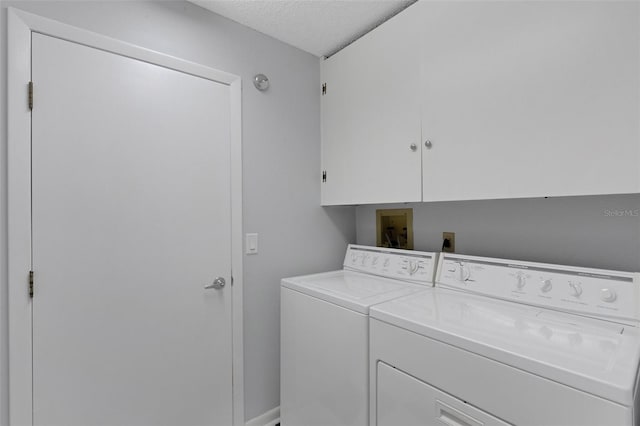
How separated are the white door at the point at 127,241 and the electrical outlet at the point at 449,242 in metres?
1.19

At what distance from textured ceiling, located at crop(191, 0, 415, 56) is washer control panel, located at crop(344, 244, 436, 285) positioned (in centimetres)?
128

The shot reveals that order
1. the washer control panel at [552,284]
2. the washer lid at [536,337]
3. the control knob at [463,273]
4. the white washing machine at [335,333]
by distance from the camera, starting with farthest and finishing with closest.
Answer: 1. the control knob at [463,273]
2. the white washing machine at [335,333]
3. the washer control panel at [552,284]
4. the washer lid at [536,337]

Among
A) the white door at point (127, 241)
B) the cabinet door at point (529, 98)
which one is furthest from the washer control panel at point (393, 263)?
the white door at point (127, 241)

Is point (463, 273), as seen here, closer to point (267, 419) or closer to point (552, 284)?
point (552, 284)

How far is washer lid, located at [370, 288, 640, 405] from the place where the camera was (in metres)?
0.74

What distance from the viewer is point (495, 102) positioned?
1229 mm

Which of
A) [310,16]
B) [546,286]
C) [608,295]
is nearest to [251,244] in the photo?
[310,16]

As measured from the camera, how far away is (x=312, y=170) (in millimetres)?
2059

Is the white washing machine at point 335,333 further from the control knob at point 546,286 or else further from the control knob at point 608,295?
the control knob at point 608,295

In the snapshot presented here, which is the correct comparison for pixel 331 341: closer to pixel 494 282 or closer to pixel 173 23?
pixel 494 282

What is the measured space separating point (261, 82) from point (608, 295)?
1831 mm

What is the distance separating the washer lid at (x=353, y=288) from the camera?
1.34m

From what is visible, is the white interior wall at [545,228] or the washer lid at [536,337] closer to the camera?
the washer lid at [536,337]

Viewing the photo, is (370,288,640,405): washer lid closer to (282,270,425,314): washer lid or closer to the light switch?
(282,270,425,314): washer lid
